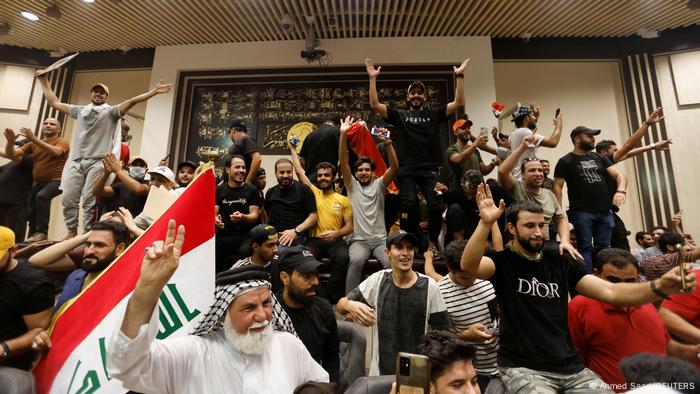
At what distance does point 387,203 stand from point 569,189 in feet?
6.46

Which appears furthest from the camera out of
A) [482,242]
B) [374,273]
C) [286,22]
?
[286,22]

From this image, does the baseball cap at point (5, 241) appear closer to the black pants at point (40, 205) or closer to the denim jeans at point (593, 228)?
the black pants at point (40, 205)

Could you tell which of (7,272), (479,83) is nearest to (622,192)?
(479,83)

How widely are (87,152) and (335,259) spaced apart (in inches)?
122

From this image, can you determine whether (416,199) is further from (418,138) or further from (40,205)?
(40,205)

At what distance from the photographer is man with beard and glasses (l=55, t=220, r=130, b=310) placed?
2.29 metres

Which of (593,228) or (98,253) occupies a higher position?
(593,228)

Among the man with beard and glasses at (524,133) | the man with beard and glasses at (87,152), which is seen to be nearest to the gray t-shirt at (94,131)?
the man with beard and glasses at (87,152)

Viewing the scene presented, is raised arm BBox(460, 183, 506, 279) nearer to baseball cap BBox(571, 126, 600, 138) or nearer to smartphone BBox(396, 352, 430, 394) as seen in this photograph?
smartphone BBox(396, 352, 430, 394)

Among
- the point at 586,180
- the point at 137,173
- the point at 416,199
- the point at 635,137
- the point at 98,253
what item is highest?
the point at 635,137

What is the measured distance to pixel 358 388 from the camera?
153cm

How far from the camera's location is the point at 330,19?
678cm

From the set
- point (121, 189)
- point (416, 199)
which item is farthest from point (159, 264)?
point (121, 189)

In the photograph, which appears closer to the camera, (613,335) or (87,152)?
(613,335)
